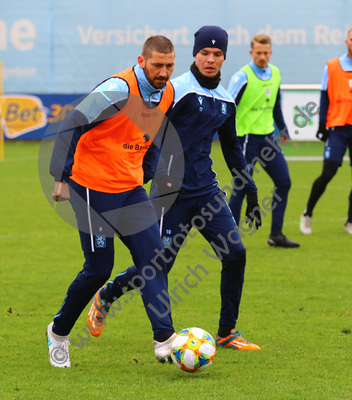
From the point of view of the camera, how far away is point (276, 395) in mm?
3814

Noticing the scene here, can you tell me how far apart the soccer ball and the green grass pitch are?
10 cm

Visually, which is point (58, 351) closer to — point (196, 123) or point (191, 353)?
point (191, 353)

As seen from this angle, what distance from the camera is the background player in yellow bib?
27.9 feet

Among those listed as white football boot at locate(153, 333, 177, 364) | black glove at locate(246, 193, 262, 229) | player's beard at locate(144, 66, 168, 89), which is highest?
player's beard at locate(144, 66, 168, 89)

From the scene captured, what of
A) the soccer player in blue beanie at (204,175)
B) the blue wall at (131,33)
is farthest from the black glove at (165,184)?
the blue wall at (131,33)

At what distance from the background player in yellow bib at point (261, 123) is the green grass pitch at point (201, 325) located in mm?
646

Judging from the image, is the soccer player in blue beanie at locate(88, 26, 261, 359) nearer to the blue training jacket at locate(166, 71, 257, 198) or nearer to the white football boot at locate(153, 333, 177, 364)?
the blue training jacket at locate(166, 71, 257, 198)

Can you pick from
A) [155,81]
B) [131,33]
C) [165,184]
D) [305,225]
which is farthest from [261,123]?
[131,33]

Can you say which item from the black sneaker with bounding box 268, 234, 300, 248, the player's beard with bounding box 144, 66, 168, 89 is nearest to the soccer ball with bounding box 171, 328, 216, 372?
the player's beard with bounding box 144, 66, 168, 89

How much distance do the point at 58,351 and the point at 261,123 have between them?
16.4 ft

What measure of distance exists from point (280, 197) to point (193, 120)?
402 centimetres

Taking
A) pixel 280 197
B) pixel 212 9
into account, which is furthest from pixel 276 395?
pixel 212 9

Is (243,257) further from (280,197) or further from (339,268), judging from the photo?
(280,197)

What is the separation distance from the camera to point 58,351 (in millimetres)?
4488
